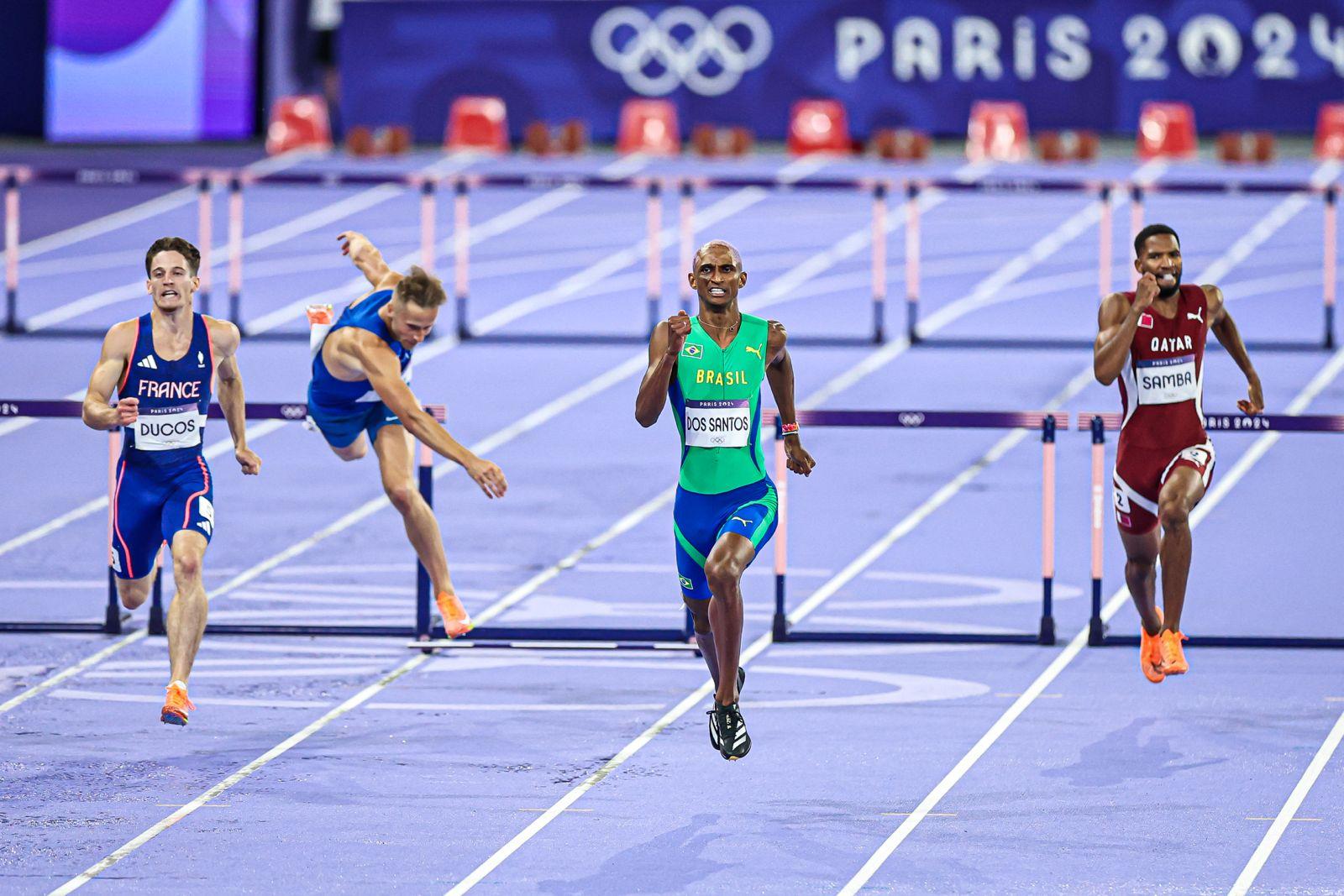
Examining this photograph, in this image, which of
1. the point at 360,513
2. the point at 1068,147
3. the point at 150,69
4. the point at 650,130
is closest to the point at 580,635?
the point at 360,513

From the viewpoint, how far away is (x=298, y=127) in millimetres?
27391

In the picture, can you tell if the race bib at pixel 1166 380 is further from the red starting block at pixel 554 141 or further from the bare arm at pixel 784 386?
the red starting block at pixel 554 141

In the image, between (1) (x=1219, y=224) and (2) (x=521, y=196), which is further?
(2) (x=521, y=196)

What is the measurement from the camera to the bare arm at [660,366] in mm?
8195

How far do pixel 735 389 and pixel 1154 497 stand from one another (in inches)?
81.0

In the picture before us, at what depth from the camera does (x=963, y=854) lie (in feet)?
25.3

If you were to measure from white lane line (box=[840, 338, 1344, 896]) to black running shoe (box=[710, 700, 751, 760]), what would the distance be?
623 mm

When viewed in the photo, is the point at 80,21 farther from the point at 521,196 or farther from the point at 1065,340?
the point at 1065,340

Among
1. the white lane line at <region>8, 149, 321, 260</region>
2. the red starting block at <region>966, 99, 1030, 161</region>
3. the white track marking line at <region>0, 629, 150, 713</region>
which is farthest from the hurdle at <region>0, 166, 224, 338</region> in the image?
the red starting block at <region>966, 99, 1030, 161</region>

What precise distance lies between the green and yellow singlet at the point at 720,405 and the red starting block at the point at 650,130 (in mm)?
18306

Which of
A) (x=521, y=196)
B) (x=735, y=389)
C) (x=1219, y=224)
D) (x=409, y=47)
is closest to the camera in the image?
(x=735, y=389)

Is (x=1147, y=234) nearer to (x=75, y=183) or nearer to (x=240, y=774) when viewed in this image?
(x=240, y=774)

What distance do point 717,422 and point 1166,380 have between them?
2.05 meters

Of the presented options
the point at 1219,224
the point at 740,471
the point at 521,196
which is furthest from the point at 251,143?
the point at 740,471
